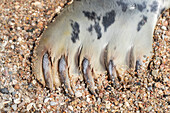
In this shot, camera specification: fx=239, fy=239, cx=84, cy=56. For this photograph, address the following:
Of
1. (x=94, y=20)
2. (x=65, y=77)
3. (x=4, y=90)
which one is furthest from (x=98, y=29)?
(x=4, y=90)

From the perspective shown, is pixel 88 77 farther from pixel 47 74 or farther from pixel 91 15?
pixel 91 15

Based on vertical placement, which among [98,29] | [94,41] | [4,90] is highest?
[98,29]

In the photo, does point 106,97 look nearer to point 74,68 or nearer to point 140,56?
point 74,68

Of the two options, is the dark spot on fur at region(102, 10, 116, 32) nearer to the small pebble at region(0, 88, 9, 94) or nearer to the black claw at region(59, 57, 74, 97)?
the black claw at region(59, 57, 74, 97)

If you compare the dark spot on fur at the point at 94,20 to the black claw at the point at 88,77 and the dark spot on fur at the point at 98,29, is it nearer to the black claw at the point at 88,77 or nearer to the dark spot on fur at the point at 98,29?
the dark spot on fur at the point at 98,29

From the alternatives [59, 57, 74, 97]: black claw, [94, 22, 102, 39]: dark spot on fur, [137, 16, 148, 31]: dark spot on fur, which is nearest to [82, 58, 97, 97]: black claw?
[59, 57, 74, 97]: black claw

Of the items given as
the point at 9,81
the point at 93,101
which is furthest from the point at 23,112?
the point at 93,101

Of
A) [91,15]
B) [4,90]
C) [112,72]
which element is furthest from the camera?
[91,15]
